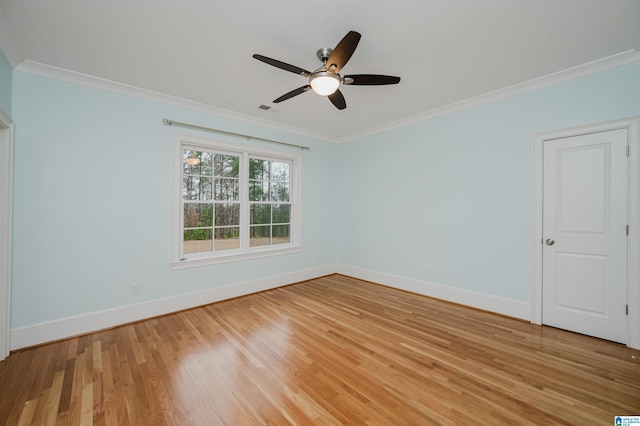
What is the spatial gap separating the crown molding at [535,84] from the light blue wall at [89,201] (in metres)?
3.25

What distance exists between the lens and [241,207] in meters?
4.14

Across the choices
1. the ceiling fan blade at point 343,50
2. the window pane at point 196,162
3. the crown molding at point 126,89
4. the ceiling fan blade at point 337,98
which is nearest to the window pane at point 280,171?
the crown molding at point 126,89

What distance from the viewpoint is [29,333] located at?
2525 mm

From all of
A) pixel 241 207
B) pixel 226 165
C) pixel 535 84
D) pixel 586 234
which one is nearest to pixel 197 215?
pixel 241 207

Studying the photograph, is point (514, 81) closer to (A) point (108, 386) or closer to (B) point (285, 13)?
(B) point (285, 13)

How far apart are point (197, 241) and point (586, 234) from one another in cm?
471

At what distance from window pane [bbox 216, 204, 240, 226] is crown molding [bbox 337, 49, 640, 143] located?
2954 millimetres

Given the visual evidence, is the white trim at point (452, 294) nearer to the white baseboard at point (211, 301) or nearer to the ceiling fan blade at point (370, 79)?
the white baseboard at point (211, 301)

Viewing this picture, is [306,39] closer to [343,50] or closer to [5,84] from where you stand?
[343,50]

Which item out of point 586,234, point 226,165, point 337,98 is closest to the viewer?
point 337,98

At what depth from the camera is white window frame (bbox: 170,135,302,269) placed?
3.42 meters

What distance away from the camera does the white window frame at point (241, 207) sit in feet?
11.2

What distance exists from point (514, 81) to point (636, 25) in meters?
0.96

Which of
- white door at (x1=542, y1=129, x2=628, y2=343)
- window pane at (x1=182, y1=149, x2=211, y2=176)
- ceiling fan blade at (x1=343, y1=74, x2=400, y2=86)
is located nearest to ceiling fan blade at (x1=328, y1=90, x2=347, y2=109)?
ceiling fan blade at (x1=343, y1=74, x2=400, y2=86)
